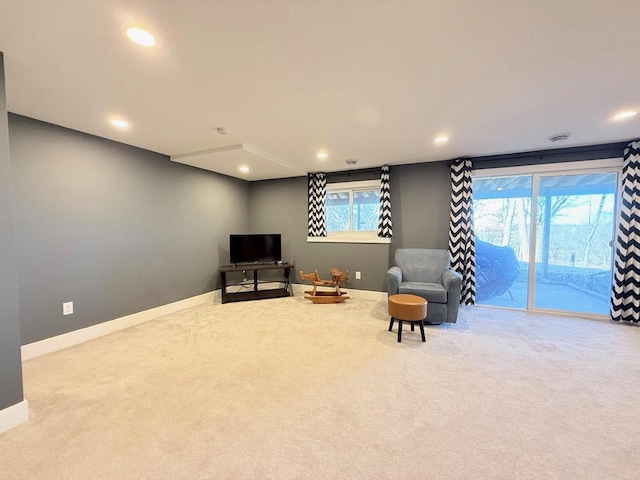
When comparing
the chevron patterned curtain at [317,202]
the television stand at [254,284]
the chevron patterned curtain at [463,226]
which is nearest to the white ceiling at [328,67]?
the chevron patterned curtain at [463,226]

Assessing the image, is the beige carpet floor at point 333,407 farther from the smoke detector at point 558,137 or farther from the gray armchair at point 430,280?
the smoke detector at point 558,137

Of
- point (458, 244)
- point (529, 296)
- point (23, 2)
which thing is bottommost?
point (529, 296)

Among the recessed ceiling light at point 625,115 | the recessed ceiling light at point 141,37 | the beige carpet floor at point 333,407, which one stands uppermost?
the recessed ceiling light at point 625,115

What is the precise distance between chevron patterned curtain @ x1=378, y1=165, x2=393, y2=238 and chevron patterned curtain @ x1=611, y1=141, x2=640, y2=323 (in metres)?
2.84

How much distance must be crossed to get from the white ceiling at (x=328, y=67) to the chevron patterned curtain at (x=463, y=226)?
3.23ft

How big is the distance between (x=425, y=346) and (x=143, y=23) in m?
3.25

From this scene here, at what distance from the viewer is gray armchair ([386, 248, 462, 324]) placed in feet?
10.5

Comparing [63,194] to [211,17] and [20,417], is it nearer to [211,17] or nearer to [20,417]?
[20,417]

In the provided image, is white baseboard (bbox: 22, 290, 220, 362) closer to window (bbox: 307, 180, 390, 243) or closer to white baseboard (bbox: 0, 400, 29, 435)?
white baseboard (bbox: 0, 400, 29, 435)

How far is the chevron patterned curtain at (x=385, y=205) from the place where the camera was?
4.33 metres

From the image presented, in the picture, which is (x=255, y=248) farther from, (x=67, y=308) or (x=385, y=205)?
(x=67, y=308)

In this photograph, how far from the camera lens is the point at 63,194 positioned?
8.80 feet

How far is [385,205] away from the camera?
436cm

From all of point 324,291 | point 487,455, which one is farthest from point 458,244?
point 487,455
